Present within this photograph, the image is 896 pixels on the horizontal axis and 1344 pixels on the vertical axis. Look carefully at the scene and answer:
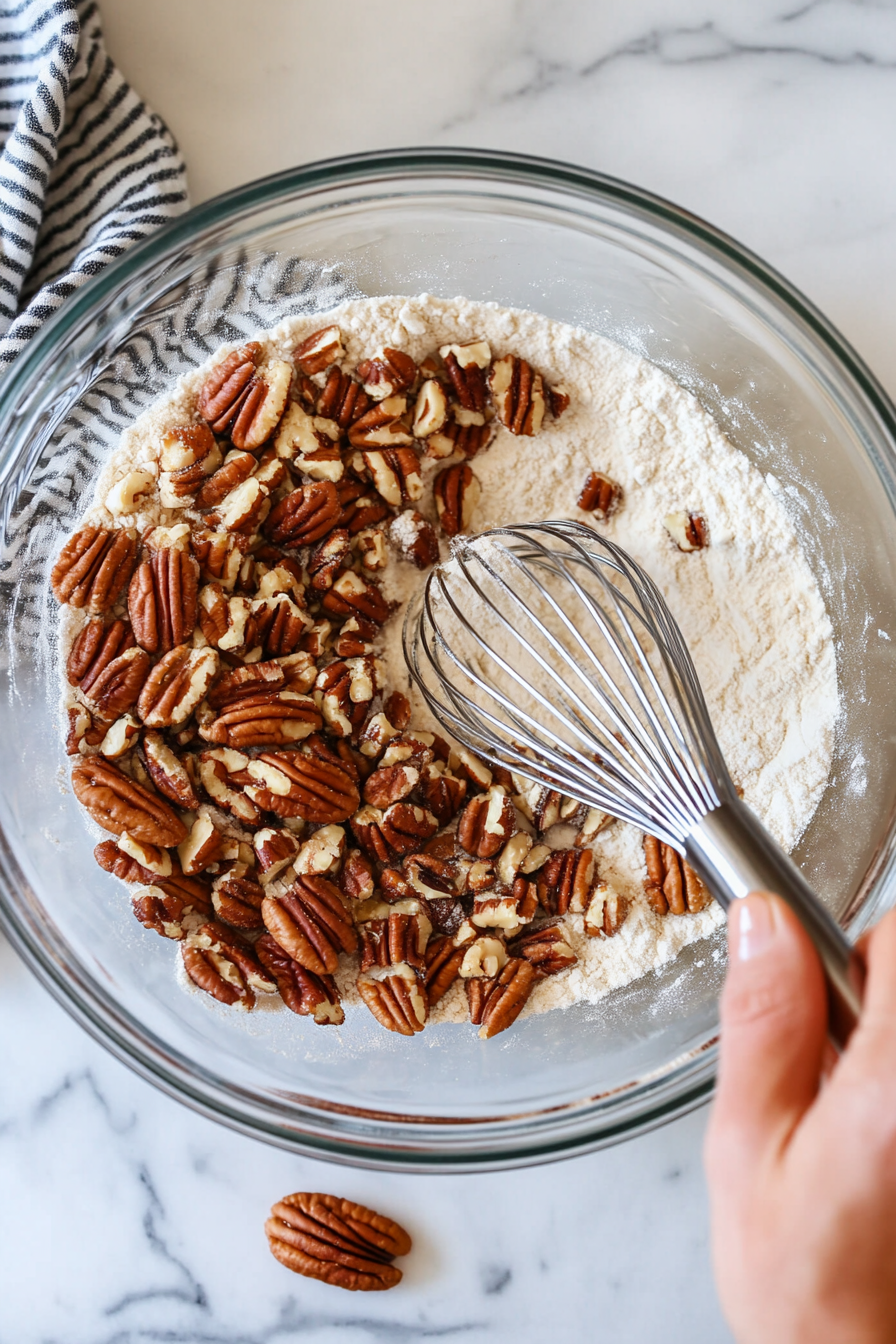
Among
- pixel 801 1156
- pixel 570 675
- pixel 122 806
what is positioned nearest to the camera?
pixel 801 1156

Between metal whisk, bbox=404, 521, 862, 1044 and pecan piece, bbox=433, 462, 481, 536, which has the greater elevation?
pecan piece, bbox=433, 462, 481, 536

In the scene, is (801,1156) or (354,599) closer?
(801,1156)

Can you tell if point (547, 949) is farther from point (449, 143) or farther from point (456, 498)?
point (449, 143)

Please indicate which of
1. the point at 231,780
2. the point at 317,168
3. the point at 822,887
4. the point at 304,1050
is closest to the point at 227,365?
the point at 317,168

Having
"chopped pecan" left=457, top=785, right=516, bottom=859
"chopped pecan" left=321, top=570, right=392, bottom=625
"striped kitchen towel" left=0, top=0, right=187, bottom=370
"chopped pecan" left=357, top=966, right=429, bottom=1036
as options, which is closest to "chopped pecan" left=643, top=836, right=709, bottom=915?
"chopped pecan" left=457, top=785, right=516, bottom=859

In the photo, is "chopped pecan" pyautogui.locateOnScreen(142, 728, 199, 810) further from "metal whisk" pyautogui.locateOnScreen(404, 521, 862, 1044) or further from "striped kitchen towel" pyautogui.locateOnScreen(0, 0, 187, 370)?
"striped kitchen towel" pyautogui.locateOnScreen(0, 0, 187, 370)

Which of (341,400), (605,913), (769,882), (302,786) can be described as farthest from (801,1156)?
(341,400)

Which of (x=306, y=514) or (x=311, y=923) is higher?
(x=306, y=514)
